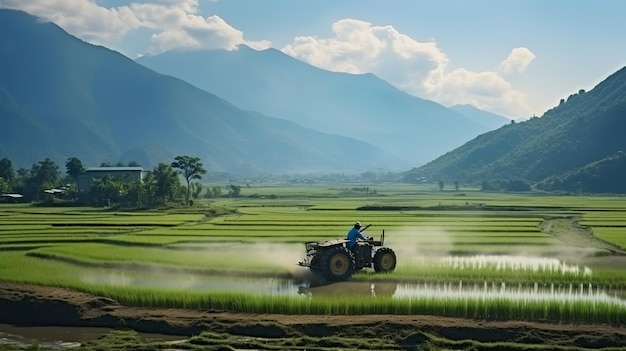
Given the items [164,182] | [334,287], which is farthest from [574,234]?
[164,182]

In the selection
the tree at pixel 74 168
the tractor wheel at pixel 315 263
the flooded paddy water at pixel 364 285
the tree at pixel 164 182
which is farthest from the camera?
the tree at pixel 74 168

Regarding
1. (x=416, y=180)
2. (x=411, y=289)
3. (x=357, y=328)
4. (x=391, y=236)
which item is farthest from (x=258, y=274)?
(x=416, y=180)

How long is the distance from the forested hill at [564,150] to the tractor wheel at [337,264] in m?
92.0

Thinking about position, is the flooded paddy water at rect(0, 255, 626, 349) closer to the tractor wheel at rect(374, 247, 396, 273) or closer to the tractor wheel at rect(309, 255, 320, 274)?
the tractor wheel at rect(309, 255, 320, 274)

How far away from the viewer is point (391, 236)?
32.0 metres

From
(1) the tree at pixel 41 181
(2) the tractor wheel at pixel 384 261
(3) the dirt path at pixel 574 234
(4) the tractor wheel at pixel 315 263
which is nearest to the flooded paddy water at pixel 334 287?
(4) the tractor wheel at pixel 315 263

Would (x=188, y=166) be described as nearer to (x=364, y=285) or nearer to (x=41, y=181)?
(x=41, y=181)

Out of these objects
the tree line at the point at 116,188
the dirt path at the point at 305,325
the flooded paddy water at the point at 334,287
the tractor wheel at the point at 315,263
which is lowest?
the dirt path at the point at 305,325

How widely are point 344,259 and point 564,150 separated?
117 m

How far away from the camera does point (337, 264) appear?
18.9 metres

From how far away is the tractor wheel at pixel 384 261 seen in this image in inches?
770

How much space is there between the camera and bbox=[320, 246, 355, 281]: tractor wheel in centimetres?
1872

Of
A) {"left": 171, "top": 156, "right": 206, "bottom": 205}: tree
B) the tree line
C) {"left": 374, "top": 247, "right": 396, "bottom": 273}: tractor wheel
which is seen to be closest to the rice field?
{"left": 374, "top": 247, "right": 396, "bottom": 273}: tractor wheel

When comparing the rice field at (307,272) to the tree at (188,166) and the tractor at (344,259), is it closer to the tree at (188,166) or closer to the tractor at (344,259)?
the tractor at (344,259)
